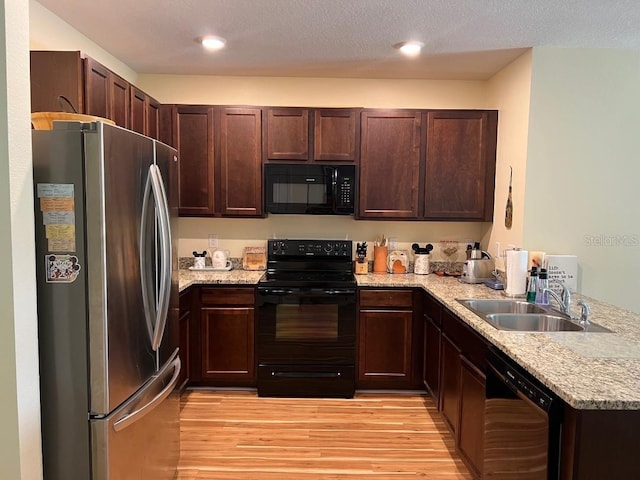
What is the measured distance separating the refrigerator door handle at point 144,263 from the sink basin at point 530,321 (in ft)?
5.60

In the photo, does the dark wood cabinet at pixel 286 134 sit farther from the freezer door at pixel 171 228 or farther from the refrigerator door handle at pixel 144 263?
the refrigerator door handle at pixel 144 263

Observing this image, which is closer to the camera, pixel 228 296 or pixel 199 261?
pixel 228 296

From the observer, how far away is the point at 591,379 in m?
1.44

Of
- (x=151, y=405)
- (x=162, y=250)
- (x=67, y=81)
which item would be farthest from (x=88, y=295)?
(x=67, y=81)

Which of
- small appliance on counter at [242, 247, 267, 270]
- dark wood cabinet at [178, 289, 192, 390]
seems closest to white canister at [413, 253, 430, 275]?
small appliance on counter at [242, 247, 267, 270]

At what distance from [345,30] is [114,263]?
6.50 ft

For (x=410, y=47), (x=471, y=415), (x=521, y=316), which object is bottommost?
(x=471, y=415)

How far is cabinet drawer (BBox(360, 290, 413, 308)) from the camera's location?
3229 millimetres

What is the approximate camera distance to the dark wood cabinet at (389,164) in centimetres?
342

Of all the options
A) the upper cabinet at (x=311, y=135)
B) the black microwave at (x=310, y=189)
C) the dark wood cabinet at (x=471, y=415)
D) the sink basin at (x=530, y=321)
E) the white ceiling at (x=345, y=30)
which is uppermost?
the white ceiling at (x=345, y=30)

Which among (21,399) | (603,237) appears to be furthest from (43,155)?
(603,237)

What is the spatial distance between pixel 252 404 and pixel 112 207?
2.10 metres

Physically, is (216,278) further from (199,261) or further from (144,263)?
(144,263)

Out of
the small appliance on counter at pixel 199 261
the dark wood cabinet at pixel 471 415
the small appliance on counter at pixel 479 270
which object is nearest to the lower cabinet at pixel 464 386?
the dark wood cabinet at pixel 471 415
